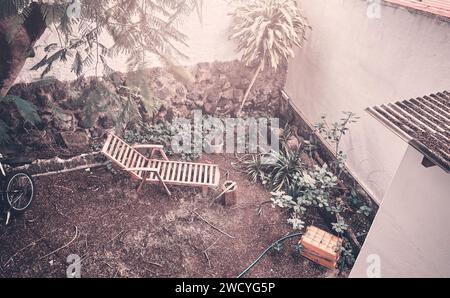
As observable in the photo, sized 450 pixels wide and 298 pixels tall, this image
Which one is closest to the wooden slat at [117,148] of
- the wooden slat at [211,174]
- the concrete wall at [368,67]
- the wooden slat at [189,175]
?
the wooden slat at [189,175]

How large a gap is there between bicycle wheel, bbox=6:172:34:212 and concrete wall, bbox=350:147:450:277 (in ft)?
17.2

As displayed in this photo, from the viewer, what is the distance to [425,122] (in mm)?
3033

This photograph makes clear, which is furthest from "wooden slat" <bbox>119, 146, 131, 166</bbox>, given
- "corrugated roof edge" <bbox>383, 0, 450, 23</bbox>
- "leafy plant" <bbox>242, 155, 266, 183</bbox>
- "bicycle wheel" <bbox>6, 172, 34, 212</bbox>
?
"corrugated roof edge" <bbox>383, 0, 450, 23</bbox>

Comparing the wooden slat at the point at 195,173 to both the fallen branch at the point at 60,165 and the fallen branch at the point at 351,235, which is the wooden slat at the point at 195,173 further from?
the fallen branch at the point at 351,235

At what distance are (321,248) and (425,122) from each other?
2567 millimetres

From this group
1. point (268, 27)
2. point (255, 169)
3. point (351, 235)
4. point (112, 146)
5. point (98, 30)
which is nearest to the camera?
point (98, 30)

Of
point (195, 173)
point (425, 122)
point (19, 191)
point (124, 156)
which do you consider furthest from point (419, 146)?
point (19, 191)

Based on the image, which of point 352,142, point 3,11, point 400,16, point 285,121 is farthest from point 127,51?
point 285,121

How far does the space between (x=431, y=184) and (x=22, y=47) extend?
184 inches

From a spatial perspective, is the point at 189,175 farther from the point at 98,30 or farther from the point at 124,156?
the point at 98,30

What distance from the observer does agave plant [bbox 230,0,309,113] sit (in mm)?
6262

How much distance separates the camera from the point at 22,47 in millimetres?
3791

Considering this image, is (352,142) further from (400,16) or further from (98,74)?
(98,74)

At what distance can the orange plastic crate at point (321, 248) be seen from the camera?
4855 mm
